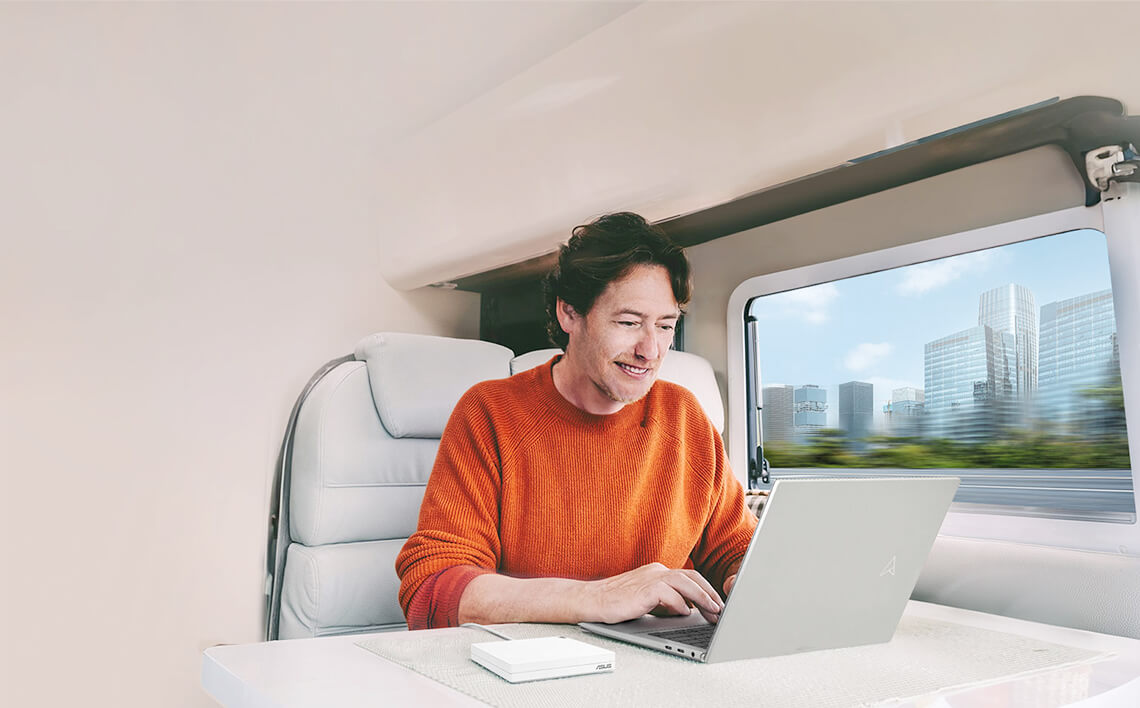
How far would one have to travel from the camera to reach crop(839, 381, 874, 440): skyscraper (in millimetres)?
1740

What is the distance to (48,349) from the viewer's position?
1625 mm

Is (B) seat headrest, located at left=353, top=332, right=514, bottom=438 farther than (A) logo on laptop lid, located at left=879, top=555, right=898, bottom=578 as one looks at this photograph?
Yes

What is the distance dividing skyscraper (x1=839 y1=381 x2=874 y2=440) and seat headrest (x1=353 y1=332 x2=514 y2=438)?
0.87 meters

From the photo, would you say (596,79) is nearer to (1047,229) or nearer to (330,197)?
(330,197)

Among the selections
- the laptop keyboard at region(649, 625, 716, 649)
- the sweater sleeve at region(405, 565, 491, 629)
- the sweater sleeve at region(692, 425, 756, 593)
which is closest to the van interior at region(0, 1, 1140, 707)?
the sweater sleeve at region(692, 425, 756, 593)

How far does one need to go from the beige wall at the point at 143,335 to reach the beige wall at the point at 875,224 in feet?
3.34

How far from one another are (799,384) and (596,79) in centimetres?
93

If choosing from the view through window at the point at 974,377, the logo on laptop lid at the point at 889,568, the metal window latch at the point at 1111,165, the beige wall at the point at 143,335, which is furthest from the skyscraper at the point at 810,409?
the beige wall at the point at 143,335

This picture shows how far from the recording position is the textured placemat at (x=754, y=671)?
642 millimetres

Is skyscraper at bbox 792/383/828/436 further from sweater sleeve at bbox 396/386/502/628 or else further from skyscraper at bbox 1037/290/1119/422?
sweater sleeve at bbox 396/386/502/628

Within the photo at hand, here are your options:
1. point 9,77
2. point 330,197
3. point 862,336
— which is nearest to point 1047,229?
point 862,336

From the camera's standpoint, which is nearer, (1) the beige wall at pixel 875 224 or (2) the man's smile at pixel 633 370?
(1) the beige wall at pixel 875 224

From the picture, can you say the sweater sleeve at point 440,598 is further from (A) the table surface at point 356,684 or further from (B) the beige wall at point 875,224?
(B) the beige wall at point 875,224

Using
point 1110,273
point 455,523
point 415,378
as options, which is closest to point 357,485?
point 415,378
